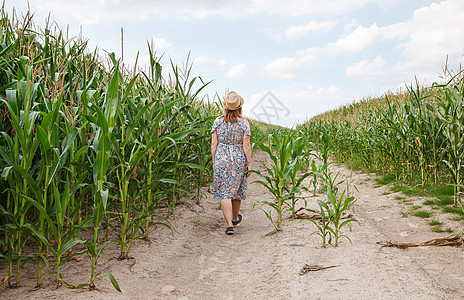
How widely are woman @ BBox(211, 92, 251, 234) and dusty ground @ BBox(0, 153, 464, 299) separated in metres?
0.47

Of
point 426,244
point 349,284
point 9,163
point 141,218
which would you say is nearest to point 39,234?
point 9,163

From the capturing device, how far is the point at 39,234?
2396mm

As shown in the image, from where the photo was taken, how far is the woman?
4.40m

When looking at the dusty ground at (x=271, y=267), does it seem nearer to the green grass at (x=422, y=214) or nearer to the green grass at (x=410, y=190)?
the green grass at (x=422, y=214)

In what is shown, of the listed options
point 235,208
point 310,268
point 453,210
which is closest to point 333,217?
point 310,268

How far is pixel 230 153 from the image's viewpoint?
14.8 ft

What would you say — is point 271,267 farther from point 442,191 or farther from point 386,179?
point 386,179

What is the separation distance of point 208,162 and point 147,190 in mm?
2047

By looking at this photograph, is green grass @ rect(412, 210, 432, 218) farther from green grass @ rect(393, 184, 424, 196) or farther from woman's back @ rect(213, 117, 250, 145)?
woman's back @ rect(213, 117, 250, 145)

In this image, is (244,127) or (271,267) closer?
(271,267)

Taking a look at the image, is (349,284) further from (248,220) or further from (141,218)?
(248,220)

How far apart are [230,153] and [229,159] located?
0.27 feet

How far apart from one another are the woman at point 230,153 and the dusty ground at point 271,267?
47 centimetres

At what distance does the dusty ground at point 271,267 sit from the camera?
260cm
